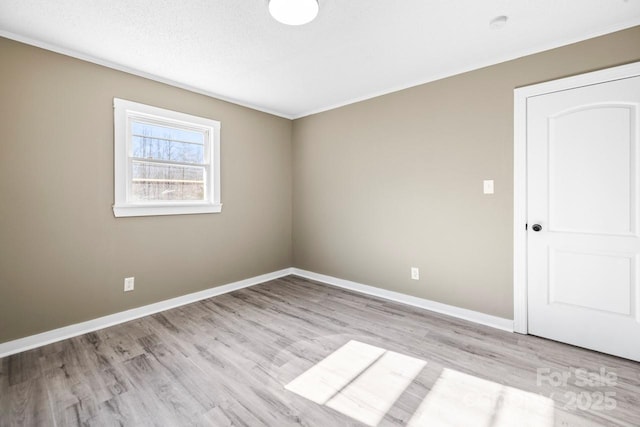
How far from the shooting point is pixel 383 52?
2.50 m

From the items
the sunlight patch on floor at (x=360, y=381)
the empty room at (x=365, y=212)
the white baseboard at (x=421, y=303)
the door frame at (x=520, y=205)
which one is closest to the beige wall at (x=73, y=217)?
the empty room at (x=365, y=212)

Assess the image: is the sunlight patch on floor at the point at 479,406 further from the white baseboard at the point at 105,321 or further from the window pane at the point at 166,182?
the window pane at the point at 166,182

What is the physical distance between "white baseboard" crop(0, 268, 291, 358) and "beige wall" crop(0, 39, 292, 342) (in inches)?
2.0

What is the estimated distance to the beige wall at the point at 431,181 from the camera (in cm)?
259

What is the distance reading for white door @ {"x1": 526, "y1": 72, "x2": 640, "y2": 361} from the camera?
6.90 ft

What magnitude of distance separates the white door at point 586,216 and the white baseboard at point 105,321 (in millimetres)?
3264

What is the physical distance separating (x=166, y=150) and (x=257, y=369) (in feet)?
8.05

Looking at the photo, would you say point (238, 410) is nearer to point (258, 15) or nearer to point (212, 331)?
point (212, 331)

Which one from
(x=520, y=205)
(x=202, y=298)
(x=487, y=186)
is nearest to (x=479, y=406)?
(x=520, y=205)

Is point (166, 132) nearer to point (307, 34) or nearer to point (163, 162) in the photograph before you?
point (163, 162)

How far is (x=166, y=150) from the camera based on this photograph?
3191 mm

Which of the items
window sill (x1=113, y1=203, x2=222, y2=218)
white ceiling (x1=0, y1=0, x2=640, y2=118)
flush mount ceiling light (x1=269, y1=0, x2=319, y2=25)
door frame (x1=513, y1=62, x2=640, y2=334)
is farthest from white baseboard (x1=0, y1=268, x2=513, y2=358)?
flush mount ceiling light (x1=269, y1=0, x2=319, y2=25)

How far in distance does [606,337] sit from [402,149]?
2.33 m

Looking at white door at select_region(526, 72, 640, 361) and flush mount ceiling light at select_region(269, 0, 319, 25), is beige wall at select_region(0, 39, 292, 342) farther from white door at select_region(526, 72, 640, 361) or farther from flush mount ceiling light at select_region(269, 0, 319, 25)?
white door at select_region(526, 72, 640, 361)
